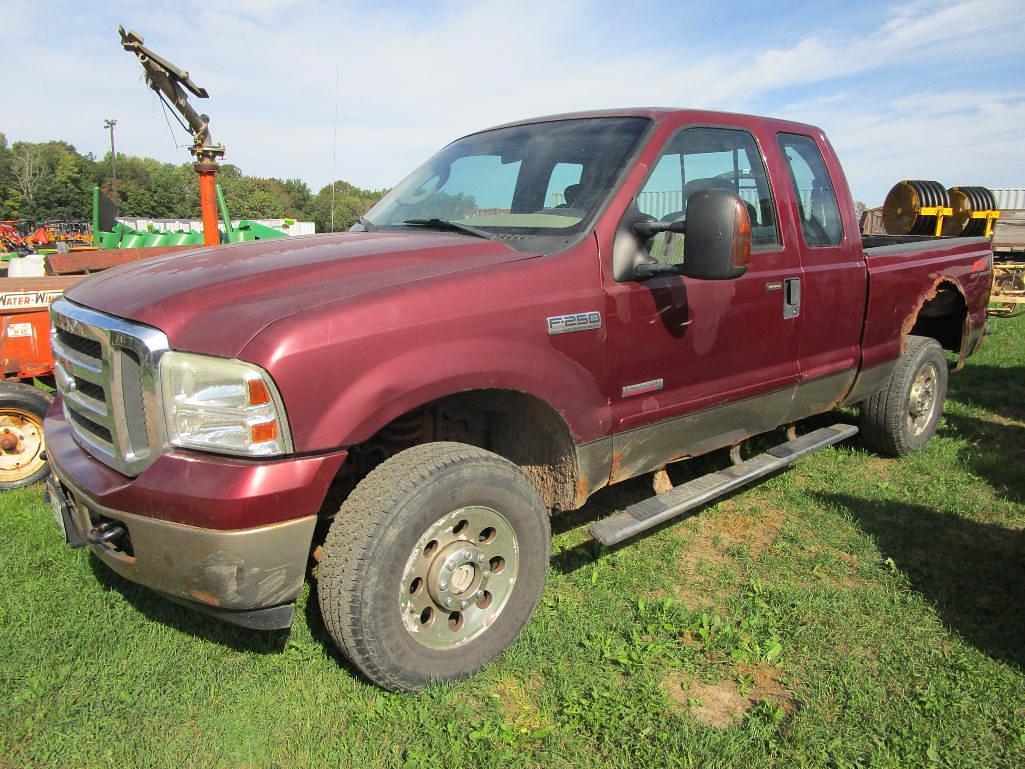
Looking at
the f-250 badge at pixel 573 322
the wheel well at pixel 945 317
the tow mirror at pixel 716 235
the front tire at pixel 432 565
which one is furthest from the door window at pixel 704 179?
the wheel well at pixel 945 317

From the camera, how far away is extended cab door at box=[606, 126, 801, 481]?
3.01 meters

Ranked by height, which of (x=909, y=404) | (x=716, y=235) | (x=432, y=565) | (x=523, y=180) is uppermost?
(x=523, y=180)

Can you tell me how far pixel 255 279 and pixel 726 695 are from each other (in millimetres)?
2236

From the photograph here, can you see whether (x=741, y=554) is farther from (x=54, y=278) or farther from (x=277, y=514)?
(x=54, y=278)

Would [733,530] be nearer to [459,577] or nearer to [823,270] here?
[823,270]

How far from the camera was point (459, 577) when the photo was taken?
260 cm

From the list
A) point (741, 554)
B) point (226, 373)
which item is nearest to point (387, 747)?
point (226, 373)

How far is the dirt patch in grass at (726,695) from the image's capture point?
2553 mm

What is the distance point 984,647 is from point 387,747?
7.67ft

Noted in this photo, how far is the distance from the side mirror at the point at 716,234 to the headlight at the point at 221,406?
1.61 meters

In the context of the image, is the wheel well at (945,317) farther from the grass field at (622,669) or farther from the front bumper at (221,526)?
the front bumper at (221,526)

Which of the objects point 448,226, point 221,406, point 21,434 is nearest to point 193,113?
point 21,434

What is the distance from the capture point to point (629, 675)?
2.73 meters

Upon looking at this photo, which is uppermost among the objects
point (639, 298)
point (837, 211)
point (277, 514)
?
point (837, 211)
